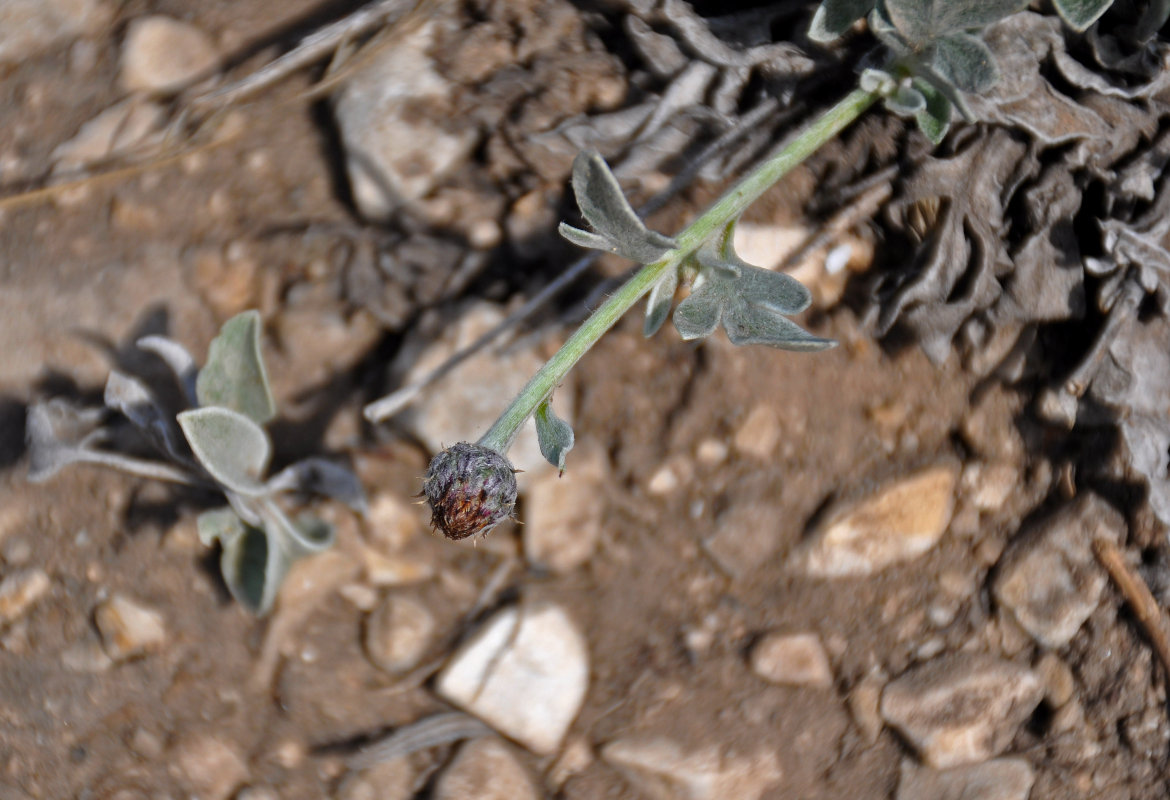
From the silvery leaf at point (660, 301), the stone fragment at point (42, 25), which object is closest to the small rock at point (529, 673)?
the silvery leaf at point (660, 301)

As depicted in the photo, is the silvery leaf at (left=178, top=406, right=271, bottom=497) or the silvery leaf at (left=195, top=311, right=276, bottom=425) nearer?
the silvery leaf at (left=178, top=406, right=271, bottom=497)

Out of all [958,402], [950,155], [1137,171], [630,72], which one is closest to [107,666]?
[630,72]

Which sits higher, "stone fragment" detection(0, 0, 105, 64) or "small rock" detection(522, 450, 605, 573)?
"stone fragment" detection(0, 0, 105, 64)

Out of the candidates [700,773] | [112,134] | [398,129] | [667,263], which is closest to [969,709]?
[700,773]

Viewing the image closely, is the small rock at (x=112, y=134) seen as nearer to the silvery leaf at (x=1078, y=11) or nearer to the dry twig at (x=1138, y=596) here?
the silvery leaf at (x=1078, y=11)

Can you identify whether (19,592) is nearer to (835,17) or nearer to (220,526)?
(220,526)

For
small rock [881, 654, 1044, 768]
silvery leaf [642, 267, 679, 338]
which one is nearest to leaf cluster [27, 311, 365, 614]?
silvery leaf [642, 267, 679, 338]

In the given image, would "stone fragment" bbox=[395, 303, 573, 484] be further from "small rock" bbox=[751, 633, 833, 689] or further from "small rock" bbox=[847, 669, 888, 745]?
"small rock" bbox=[847, 669, 888, 745]
